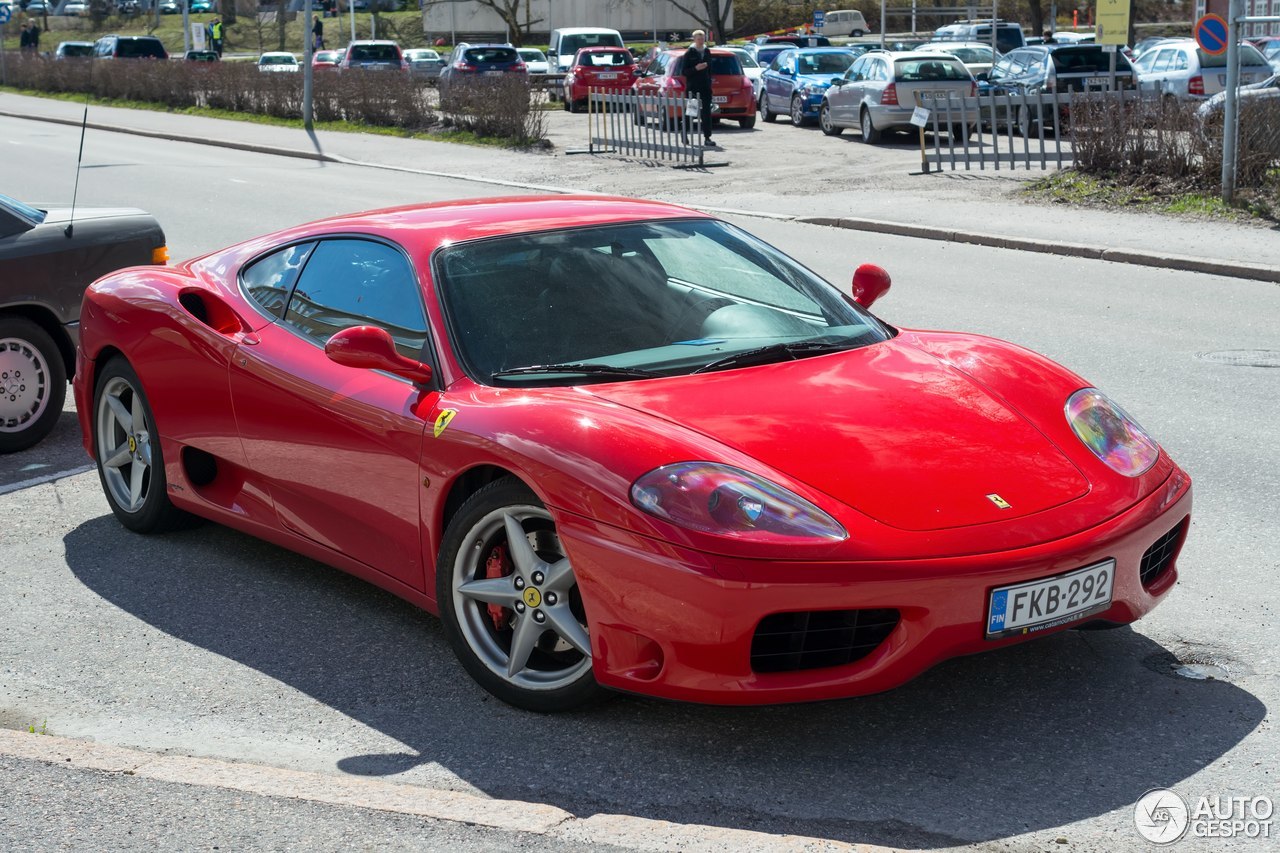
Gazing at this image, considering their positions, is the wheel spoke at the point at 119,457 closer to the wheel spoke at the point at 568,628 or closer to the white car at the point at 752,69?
the wheel spoke at the point at 568,628

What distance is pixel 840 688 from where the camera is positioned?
378cm

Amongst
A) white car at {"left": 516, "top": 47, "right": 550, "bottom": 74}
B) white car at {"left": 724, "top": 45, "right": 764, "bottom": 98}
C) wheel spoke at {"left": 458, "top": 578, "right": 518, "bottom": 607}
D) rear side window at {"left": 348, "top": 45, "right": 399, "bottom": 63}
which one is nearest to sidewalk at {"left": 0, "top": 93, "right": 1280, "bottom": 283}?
white car at {"left": 724, "top": 45, "right": 764, "bottom": 98}

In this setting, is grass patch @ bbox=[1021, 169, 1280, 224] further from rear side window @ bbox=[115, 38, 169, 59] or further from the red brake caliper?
rear side window @ bbox=[115, 38, 169, 59]

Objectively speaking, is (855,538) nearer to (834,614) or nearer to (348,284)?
(834,614)

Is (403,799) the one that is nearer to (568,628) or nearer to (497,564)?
(568,628)

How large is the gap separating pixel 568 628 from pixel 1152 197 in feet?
47.9

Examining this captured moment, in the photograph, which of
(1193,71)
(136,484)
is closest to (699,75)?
(1193,71)

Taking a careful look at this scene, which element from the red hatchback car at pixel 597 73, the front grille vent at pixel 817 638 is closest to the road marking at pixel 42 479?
the front grille vent at pixel 817 638

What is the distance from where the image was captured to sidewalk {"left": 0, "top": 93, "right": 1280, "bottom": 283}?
14406mm

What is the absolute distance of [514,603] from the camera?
4.22 m

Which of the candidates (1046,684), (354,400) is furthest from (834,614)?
(354,400)

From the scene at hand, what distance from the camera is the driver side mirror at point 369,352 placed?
14.6ft

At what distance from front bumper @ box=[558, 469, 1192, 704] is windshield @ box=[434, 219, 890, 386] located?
2.63ft

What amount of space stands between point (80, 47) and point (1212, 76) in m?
40.3
